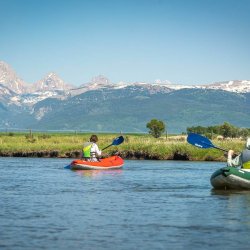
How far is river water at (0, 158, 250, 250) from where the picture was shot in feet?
45.5

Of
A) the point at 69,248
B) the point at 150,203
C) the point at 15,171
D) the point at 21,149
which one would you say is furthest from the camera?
the point at 21,149

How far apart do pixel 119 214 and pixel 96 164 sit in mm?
15801

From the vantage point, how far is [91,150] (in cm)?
3334

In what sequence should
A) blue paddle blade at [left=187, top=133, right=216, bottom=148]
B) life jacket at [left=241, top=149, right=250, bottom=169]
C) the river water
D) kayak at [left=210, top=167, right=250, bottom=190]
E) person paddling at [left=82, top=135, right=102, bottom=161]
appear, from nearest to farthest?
1. the river water
2. kayak at [left=210, top=167, right=250, bottom=190]
3. life jacket at [left=241, top=149, right=250, bottom=169]
4. blue paddle blade at [left=187, top=133, right=216, bottom=148]
5. person paddling at [left=82, top=135, right=102, bottom=161]

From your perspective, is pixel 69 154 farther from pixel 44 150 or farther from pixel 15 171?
pixel 15 171

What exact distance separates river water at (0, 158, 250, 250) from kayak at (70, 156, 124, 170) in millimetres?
3529

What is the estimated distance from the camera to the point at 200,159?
143ft

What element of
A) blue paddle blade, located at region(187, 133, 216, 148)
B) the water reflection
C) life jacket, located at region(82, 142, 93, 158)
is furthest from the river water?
life jacket, located at region(82, 142, 93, 158)

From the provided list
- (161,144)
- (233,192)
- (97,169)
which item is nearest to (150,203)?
(233,192)

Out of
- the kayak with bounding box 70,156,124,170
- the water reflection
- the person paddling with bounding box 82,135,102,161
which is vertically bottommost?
the water reflection

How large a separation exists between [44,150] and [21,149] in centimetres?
199

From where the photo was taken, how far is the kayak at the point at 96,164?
33219 millimetres

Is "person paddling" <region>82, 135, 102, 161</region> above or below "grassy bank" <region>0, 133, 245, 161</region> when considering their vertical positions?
above

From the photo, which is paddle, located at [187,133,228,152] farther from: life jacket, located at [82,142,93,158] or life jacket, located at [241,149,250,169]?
life jacket, located at [82,142,93,158]
